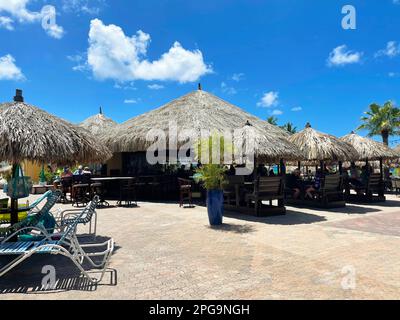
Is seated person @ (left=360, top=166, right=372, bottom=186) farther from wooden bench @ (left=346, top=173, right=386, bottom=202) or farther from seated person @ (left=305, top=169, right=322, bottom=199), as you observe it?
seated person @ (left=305, top=169, right=322, bottom=199)

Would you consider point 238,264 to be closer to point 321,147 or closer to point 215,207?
point 215,207

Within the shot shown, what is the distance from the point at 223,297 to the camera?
11.3 ft

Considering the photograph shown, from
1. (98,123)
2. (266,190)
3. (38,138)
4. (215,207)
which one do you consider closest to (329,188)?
(266,190)

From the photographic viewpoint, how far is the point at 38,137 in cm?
548

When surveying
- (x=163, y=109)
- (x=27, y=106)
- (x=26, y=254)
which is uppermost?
(x=163, y=109)

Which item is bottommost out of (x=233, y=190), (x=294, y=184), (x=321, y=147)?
(x=233, y=190)

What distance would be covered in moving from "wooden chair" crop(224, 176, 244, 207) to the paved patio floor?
5.68 ft

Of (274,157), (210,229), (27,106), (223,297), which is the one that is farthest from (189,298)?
(274,157)

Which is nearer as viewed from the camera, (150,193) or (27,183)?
(27,183)

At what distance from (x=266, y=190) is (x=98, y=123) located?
1597 centimetres

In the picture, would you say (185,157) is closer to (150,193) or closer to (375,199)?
(150,193)

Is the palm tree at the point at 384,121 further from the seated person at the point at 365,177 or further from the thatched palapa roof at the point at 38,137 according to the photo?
the thatched palapa roof at the point at 38,137

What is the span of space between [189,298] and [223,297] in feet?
1.29

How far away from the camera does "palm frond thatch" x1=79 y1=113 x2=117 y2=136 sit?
67.4 ft
